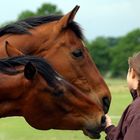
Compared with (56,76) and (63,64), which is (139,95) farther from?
(63,64)

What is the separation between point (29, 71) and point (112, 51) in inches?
2882

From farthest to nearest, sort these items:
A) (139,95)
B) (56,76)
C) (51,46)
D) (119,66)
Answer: (119,66) < (51,46) < (56,76) < (139,95)

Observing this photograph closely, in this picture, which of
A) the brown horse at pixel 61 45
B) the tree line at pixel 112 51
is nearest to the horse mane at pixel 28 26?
the brown horse at pixel 61 45

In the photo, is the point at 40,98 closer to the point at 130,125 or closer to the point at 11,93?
the point at 11,93

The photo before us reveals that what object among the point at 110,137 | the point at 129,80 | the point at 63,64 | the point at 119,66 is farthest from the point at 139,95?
the point at 119,66

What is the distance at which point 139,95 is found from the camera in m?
3.85

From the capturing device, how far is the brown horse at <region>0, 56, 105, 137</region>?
4.02 meters

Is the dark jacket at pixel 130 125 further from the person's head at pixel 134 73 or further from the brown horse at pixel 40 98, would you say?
the brown horse at pixel 40 98

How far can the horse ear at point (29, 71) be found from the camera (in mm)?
3924

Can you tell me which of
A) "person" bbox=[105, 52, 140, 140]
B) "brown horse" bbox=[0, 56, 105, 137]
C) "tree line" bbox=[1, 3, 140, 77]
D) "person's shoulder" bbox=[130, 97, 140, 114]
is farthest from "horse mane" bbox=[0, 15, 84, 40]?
"tree line" bbox=[1, 3, 140, 77]

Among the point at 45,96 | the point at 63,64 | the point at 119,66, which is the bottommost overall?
the point at 119,66

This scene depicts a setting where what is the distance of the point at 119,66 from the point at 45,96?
219 ft

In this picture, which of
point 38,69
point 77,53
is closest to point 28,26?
point 77,53

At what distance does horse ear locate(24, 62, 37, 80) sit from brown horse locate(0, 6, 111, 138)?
2.01m
